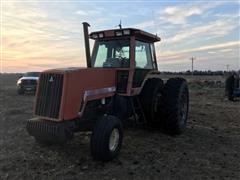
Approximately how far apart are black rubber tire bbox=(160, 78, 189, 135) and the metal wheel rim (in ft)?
7.64

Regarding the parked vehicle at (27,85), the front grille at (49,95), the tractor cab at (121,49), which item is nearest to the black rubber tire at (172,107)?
the tractor cab at (121,49)

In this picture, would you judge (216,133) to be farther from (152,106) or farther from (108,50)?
(108,50)

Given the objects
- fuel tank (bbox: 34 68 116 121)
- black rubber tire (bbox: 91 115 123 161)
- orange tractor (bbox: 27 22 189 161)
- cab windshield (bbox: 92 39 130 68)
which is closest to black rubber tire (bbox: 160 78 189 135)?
orange tractor (bbox: 27 22 189 161)

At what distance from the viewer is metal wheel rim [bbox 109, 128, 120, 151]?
22.6 ft

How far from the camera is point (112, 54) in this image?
8.68 meters

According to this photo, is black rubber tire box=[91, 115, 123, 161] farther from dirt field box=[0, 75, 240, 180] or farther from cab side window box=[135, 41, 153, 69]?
cab side window box=[135, 41, 153, 69]

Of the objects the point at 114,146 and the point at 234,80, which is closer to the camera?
the point at 114,146

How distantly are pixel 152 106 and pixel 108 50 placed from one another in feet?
5.72

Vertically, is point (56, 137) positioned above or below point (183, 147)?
above

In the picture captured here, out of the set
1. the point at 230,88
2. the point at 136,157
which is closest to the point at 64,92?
the point at 136,157

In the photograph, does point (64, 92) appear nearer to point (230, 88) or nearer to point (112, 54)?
point (112, 54)

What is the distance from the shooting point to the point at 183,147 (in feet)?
26.8

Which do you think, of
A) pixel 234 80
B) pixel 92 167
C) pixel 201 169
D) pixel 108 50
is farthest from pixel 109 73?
pixel 234 80

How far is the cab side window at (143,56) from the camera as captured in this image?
28.6ft
